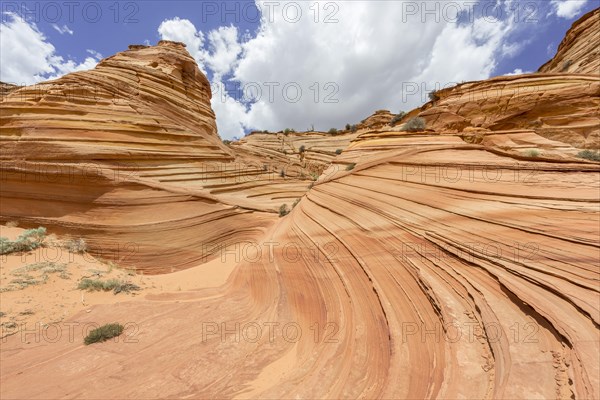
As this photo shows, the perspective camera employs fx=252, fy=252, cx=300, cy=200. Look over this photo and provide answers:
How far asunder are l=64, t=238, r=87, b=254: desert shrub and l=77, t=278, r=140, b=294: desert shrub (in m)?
3.40

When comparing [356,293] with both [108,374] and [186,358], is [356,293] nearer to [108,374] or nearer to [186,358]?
[186,358]

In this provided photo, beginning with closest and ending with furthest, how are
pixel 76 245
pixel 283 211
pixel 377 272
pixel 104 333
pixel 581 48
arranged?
pixel 104 333 < pixel 377 272 < pixel 76 245 < pixel 283 211 < pixel 581 48

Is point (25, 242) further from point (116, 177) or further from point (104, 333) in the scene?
point (104, 333)

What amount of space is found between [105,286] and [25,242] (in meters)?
4.70

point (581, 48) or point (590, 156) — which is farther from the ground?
point (581, 48)

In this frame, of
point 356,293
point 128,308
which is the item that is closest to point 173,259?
point 128,308

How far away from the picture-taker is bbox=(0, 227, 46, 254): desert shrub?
27.9 feet

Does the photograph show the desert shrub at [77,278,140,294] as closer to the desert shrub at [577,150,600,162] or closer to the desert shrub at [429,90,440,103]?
the desert shrub at [577,150,600,162]

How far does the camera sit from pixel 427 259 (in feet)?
15.7

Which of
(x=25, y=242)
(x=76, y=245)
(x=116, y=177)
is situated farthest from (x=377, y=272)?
(x=25, y=242)

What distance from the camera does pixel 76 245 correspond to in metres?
9.95

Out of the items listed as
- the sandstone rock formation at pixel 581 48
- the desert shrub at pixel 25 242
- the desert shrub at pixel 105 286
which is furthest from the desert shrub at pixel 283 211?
the sandstone rock formation at pixel 581 48

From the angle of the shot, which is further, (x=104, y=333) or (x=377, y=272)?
(x=377, y=272)

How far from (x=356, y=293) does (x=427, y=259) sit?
1.50 meters
